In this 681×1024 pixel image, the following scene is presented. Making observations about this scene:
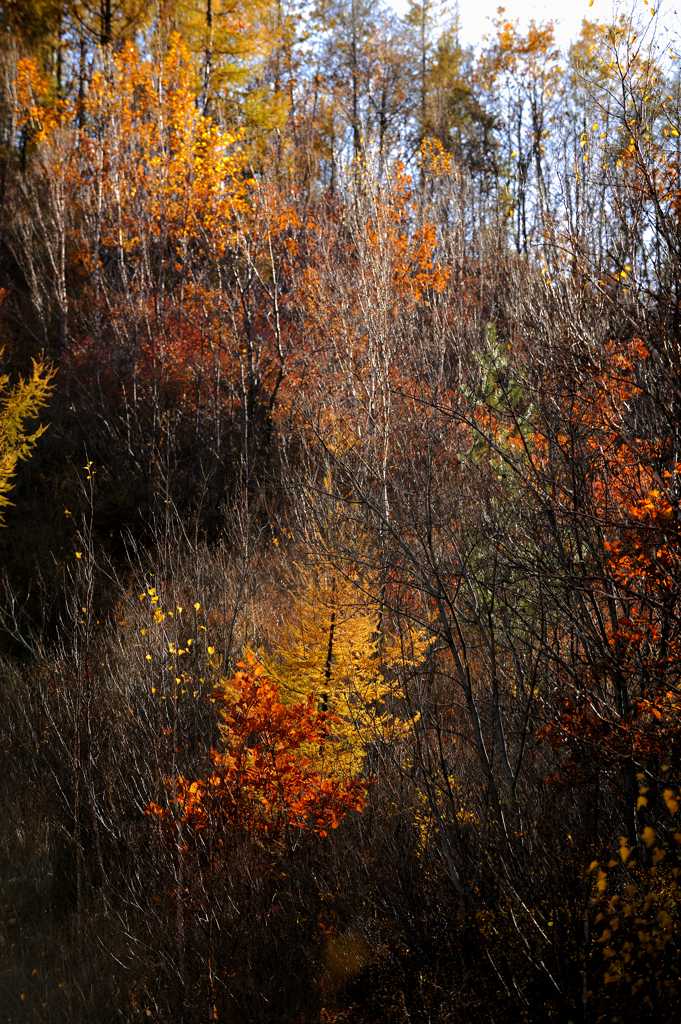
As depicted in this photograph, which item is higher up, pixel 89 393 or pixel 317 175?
pixel 317 175

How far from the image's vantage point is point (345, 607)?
6992 millimetres

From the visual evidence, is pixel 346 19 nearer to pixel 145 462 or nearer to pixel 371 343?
pixel 145 462

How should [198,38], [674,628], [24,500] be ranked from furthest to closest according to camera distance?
[198,38]
[24,500]
[674,628]

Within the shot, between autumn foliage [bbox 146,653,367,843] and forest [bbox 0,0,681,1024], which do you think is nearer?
forest [bbox 0,0,681,1024]

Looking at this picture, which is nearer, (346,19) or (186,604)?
(186,604)

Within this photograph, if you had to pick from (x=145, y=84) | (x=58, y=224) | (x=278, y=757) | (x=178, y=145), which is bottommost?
(x=278, y=757)

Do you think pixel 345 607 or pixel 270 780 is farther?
pixel 345 607

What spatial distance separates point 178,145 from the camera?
18.4 metres

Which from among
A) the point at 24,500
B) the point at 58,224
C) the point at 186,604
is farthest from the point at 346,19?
the point at 186,604

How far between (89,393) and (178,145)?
573cm

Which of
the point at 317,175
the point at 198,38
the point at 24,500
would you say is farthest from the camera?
the point at 317,175

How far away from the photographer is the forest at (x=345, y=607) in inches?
193

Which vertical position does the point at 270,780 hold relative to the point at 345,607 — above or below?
below

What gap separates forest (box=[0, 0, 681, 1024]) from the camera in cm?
491
